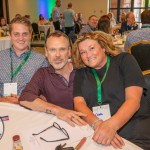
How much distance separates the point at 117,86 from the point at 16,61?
1.12m

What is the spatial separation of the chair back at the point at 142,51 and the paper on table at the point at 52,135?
2102 millimetres

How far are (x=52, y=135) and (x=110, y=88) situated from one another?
1.94 ft

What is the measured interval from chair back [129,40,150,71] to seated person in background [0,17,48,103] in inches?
58.0

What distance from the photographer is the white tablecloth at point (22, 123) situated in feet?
3.73

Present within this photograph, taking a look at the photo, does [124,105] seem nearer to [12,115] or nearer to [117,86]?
[117,86]

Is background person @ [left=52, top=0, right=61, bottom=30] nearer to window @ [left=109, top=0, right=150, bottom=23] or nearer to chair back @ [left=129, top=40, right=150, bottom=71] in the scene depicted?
window @ [left=109, top=0, right=150, bottom=23]

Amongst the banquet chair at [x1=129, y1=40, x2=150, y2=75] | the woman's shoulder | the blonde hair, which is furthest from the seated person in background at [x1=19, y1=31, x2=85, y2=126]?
the banquet chair at [x1=129, y1=40, x2=150, y2=75]

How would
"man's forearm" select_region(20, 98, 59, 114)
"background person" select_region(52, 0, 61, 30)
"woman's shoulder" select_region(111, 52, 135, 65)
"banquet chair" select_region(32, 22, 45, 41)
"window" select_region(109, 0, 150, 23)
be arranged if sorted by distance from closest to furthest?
"man's forearm" select_region(20, 98, 59, 114), "woman's shoulder" select_region(111, 52, 135, 65), "background person" select_region(52, 0, 61, 30), "banquet chair" select_region(32, 22, 45, 41), "window" select_region(109, 0, 150, 23)

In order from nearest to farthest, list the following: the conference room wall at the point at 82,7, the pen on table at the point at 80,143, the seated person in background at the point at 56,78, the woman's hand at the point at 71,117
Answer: the pen on table at the point at 80,143
the woman's hand at the point at 71,117
the seated person in background at the point at 56,78
the conference room wall at the point at 82,7

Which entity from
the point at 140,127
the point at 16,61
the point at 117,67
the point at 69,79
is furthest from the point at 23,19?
the point at 140,127

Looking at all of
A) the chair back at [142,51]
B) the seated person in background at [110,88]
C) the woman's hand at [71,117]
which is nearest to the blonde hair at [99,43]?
the seated person in background at [110,88]

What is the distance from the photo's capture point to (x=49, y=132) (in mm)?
1256

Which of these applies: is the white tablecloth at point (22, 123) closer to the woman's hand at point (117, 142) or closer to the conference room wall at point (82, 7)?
the woman's hand at point (117, 142)

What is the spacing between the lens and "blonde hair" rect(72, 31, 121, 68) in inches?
68.1
